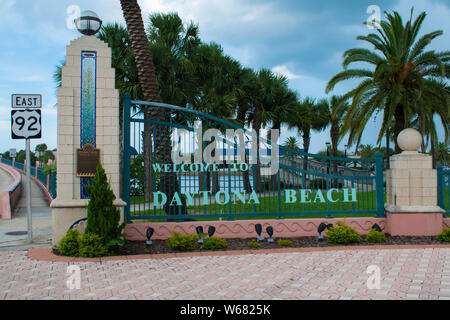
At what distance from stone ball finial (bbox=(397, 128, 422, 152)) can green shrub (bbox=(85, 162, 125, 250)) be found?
6.78 metres

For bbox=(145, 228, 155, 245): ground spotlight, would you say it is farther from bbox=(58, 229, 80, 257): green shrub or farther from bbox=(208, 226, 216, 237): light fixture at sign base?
bbox=(58, 229, 80, 257): green shrub

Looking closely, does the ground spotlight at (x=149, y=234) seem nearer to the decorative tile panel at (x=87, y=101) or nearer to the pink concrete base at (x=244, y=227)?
the pink concrete base at (x=244, y=227)

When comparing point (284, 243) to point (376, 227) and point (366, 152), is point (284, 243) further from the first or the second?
point (366, 152)

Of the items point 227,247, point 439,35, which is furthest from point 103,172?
point 439,35

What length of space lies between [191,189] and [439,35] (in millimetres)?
13806

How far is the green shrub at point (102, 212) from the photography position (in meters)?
7.27

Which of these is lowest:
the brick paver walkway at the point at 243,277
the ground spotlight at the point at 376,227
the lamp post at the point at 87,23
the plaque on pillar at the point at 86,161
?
the brick paver walkway at the point at 243,277

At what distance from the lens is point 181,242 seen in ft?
25.2

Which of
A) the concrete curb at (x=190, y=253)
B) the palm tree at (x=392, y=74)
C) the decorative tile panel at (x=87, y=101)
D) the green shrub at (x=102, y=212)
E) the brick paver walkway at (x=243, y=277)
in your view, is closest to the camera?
the brick paver walkway at (x=243, y=277)

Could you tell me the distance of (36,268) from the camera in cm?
648

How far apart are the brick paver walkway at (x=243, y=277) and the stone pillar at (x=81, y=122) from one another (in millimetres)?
1298

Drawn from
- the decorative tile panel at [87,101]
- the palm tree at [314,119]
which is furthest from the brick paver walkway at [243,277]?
the palm tree at [314,119]

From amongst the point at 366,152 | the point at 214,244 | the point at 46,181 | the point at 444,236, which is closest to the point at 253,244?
the point at 214,244

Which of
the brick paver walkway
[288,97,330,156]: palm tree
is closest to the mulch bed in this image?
the brick paver walkway
